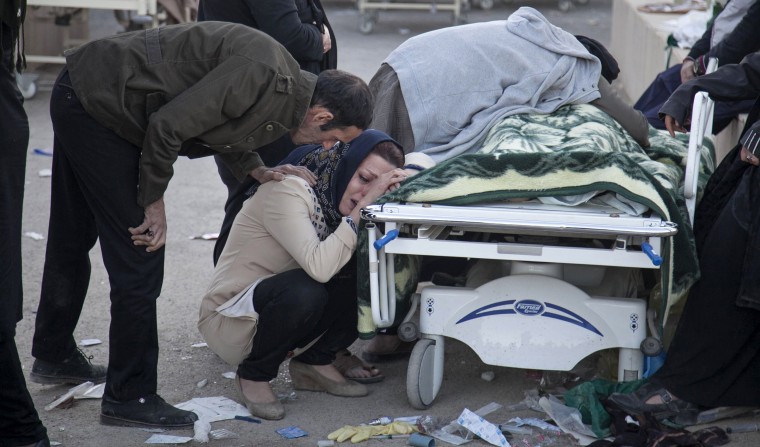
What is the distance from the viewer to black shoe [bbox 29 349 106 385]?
3471 millimetres

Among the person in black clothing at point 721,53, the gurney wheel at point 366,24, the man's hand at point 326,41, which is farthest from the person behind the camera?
the gurney wheel at point 366,24

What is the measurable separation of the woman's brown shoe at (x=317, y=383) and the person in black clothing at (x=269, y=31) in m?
0.69

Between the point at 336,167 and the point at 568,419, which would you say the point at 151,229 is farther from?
the point at 568,419

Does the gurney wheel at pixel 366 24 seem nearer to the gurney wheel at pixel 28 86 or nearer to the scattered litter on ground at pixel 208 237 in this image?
the gurney wheel at pixel 28 86

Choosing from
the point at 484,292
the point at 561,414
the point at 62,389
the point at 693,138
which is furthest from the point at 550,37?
the point at 62,389

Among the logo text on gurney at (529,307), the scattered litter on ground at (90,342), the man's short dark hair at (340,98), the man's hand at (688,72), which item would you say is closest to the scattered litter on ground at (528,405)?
the logo text on gurney at (529,307)

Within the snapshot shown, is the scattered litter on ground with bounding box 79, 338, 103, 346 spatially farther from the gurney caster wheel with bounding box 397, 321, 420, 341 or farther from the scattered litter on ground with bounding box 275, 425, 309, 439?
the gurney caster wheel with bounding box 397, 321, 420, 341

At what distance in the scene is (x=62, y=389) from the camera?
3.54 m

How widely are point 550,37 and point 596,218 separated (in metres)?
1.48

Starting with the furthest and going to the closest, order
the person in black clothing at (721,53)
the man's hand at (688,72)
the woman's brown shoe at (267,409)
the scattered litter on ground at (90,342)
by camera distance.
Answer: the man's hand at (688,72)
the person in black clothing at (721,53)
the scattered litter on ground at (90,342)
the woman's brown shoe at (267,409)

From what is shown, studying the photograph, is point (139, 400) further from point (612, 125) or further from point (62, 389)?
point (612, 125)

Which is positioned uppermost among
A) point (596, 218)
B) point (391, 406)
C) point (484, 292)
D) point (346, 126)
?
point (346, 126)

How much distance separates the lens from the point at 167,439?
10.3 feet

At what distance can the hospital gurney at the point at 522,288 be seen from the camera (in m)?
3.03
